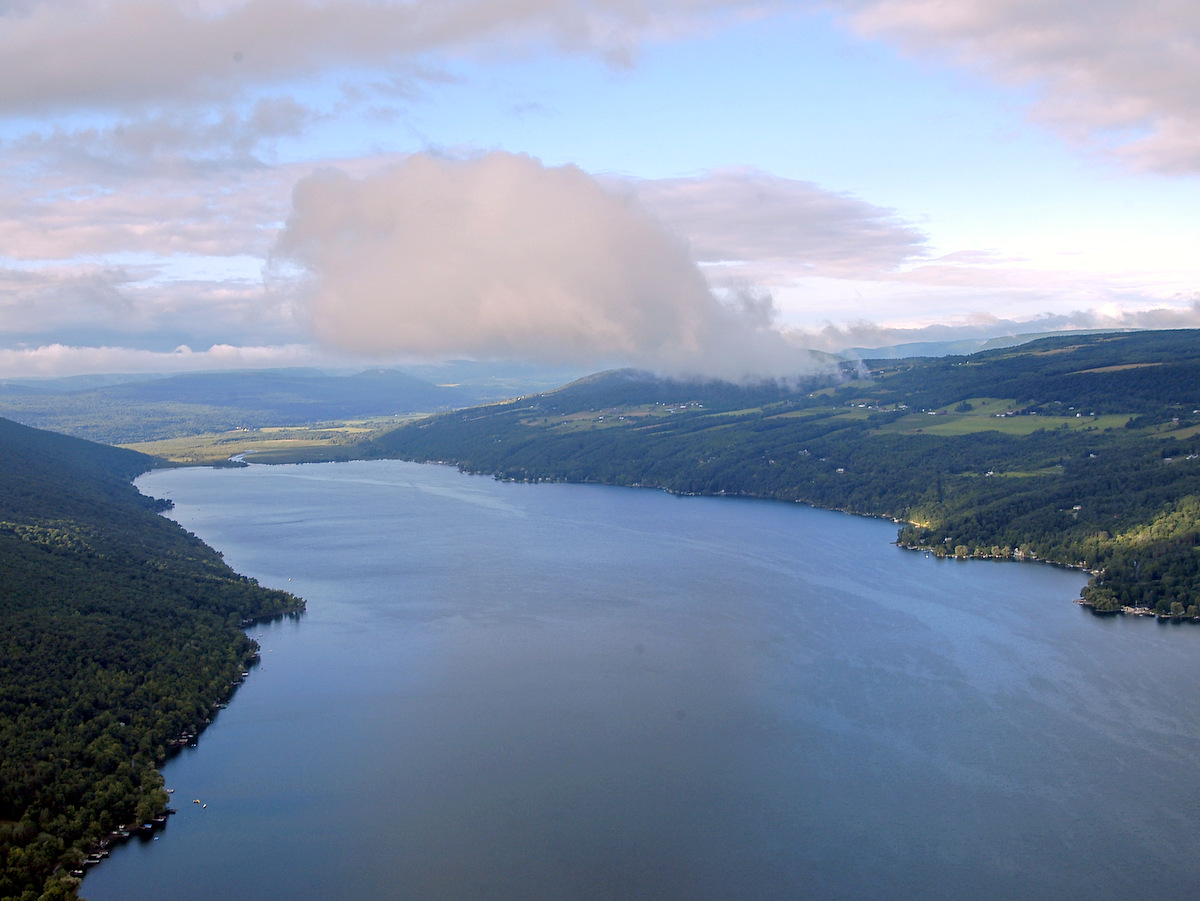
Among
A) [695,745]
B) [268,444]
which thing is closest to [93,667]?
[695,745]

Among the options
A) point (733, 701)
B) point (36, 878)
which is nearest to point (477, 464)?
point (733, 701)

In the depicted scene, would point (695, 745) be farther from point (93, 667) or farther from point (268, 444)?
point (268, 444)

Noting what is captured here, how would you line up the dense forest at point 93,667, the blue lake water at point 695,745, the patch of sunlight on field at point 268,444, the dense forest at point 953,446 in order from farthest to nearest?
the patch of sunlight on field at point 268,444 < the dense forest at point 953,446 < the dense forest at point 93,667 < the blue lake water at point 695,745

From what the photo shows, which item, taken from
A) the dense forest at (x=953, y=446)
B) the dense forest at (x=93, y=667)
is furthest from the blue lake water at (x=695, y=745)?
the dense forest at (x=953, y=446)

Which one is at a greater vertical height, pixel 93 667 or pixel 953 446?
pixel 953 446

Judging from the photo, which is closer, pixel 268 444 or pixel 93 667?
pixel 93 667

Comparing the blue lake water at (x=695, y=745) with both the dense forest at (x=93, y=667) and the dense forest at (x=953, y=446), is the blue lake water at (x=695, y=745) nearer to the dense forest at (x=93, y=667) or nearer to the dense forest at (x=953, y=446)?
the dense forest at (x=93, y=667)

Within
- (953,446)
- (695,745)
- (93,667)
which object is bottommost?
(695,745)

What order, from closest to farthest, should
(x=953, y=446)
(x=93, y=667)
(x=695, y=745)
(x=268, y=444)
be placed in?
(x=695, y=745), (x=93, y=667), (x=953, y=446), (x=268, y=444)
